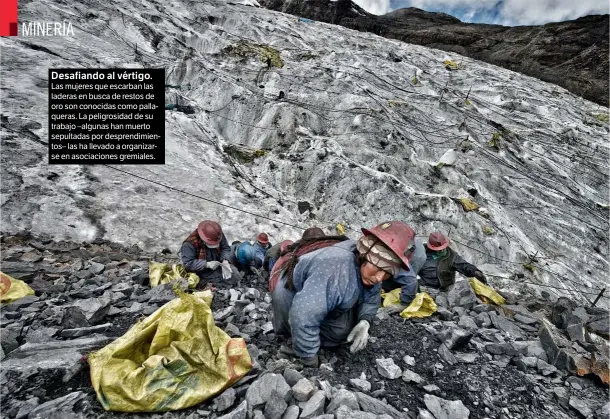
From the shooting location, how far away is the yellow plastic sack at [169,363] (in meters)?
2.35

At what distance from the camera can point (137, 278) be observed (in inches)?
201

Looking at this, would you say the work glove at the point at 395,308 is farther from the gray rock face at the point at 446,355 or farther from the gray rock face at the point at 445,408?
the gray rock face at the point at 445,408

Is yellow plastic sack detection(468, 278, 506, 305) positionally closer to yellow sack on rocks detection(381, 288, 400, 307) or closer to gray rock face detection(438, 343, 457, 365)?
yellow sack on rocks detection(381, 288, 400, 307)

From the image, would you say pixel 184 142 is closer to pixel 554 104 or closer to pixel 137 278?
pixel 137 278

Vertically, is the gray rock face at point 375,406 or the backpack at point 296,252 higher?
the backpack at point 296,252

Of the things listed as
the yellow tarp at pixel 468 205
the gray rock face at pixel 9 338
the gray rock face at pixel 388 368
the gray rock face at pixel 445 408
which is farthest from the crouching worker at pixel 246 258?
the yellow tarp at pixel 468 205

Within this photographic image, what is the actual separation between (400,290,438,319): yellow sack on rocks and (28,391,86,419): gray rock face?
4.08 meters

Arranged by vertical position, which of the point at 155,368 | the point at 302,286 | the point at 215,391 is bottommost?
the point at 215,391

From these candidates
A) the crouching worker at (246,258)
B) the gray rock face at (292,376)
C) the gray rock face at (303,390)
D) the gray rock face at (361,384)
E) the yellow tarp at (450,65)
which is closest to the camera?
the gray rock face at (303,390)

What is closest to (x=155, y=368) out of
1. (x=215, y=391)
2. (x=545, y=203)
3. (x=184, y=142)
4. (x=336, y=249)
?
(x=215, y=391)

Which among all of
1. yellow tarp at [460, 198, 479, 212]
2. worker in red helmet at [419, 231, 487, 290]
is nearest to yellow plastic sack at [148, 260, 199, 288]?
worker in red helmet at [419, 231, 487, 290]

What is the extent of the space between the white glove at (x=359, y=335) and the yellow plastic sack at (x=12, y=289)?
433cm

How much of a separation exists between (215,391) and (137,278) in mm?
3301

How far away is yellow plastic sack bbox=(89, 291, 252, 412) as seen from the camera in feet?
7.72
